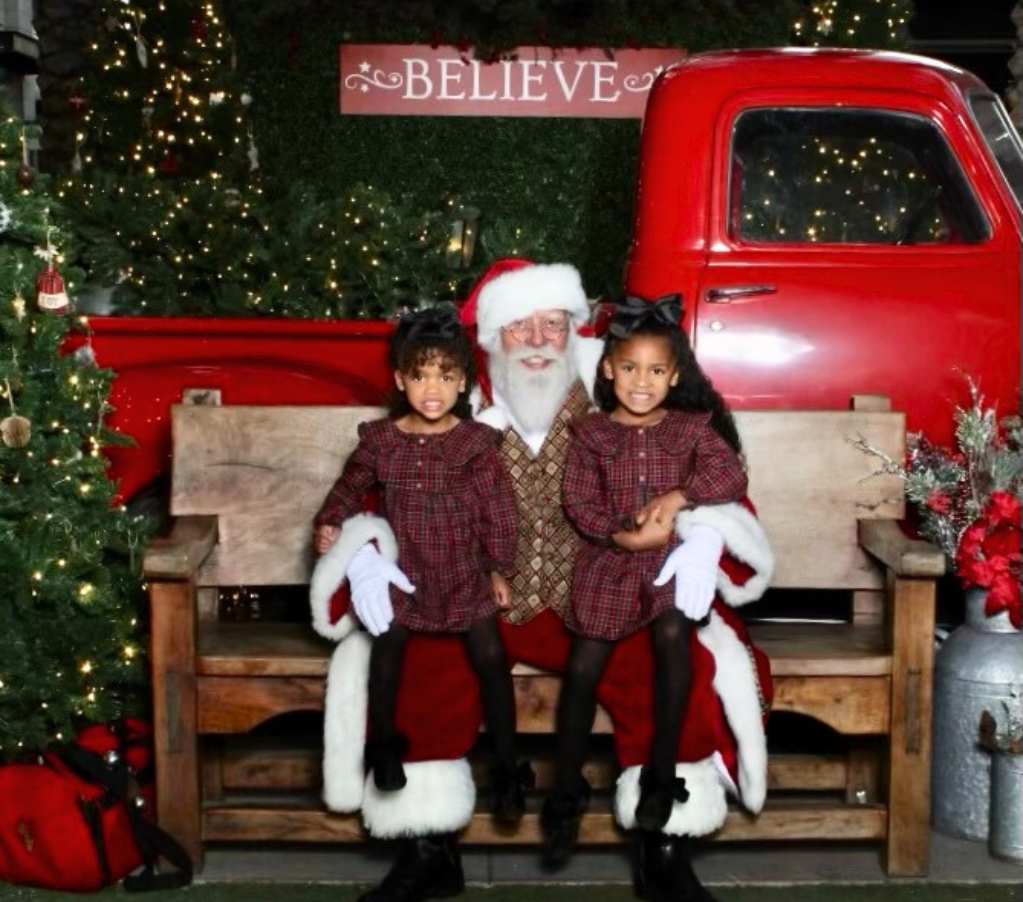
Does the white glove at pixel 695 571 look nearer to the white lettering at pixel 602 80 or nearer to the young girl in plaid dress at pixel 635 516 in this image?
the young girl in plaid dress at pixel 635 516

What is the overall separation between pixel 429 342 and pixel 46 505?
1.21 m

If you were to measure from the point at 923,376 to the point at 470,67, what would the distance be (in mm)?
6702

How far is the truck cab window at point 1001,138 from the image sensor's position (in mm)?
5574

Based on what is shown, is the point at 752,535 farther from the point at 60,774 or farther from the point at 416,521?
the point at 60,774

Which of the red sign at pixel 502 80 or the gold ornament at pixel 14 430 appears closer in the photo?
the gold ornament at pixel 14 430

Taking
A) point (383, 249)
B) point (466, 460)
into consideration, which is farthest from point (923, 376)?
point (383, 249)

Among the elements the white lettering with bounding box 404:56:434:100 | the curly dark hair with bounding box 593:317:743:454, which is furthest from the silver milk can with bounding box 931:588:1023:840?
the white lettering with bounding box 404:56:434:100

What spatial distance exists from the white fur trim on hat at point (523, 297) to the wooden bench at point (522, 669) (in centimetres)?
45

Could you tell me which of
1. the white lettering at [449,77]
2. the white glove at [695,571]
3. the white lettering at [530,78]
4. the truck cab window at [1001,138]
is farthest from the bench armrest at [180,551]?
the white lettering at [530,78]

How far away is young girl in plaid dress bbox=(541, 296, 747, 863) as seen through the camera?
4180 mm

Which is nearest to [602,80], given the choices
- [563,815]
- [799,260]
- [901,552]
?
[799,260]

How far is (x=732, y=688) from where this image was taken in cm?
427

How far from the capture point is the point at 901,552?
4.43 m

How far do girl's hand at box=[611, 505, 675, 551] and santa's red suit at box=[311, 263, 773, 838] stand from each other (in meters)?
0.06
